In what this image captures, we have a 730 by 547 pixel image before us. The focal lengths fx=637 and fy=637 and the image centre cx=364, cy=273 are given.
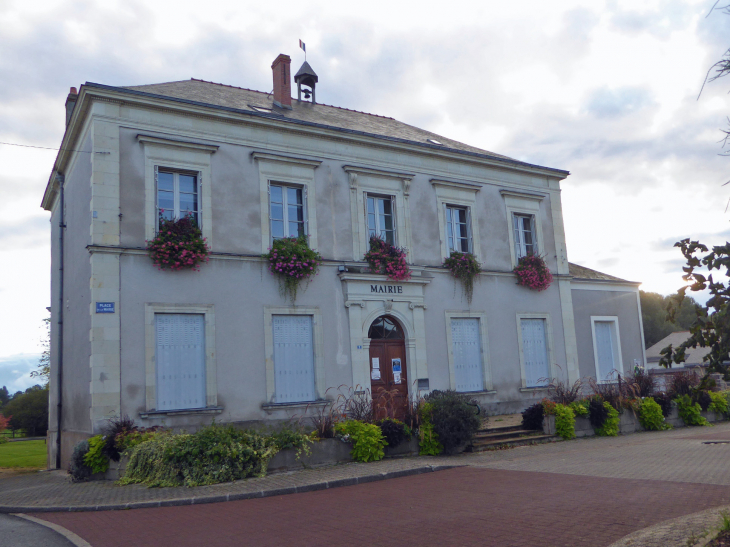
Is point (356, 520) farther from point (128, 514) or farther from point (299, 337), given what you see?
point (299, 337)

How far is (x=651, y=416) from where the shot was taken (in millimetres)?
14914

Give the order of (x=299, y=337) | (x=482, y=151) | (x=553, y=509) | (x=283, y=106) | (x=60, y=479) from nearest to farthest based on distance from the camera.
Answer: (x=553, y=509) → (x=60, y=479) → (x=299, y=337) → (x=283, y=106) → (x=482, y=151)

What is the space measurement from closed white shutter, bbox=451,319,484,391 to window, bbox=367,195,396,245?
2824mm

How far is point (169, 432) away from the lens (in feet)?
37.2

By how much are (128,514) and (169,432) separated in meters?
→ 3.34

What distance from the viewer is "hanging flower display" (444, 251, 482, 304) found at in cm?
1644

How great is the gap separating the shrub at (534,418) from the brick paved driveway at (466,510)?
10.5 feet

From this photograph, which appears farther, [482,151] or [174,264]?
[482,151]

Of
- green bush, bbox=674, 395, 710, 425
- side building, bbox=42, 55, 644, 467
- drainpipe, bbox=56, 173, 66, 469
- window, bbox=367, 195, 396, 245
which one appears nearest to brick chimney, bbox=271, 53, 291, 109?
side building, bbox=42, 55, 644, 467

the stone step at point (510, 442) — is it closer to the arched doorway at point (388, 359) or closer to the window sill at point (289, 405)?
the arched doorway at point (388, 359)

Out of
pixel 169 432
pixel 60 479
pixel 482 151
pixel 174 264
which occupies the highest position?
pixel 482 151

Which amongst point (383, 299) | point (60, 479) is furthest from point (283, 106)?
point (60, 479)

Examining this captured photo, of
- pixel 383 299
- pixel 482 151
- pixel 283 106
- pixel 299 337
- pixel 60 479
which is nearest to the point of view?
pixel 60 479

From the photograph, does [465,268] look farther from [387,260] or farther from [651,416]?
[651,416]
